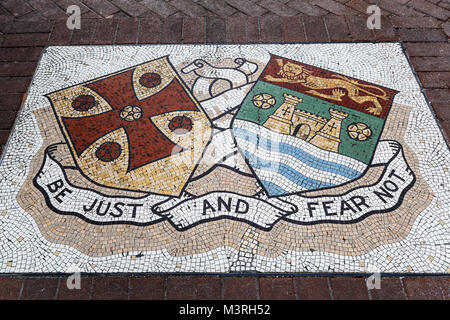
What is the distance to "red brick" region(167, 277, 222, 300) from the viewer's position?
2646 millimetres

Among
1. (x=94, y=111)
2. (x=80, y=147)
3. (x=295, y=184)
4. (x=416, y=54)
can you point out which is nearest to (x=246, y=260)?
(x=295, y=184)

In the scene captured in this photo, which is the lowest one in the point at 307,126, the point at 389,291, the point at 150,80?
the point at 389,291

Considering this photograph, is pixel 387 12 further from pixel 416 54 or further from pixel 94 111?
pixel 94 111

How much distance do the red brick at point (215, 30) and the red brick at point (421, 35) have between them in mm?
2146

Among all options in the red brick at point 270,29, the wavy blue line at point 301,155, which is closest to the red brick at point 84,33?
the red brick at point 270,29

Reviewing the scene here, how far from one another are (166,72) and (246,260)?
7.44 ft

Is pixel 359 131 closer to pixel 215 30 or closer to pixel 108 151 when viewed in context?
pixel 215 30

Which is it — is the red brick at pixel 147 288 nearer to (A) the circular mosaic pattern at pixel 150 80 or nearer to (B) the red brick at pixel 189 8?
(A) the circular mosaic pattern at pixel 150 80

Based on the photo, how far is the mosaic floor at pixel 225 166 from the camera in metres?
2.82

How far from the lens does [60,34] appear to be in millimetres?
4504

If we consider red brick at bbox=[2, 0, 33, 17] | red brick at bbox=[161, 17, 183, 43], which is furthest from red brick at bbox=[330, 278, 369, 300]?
red brick at bbox=[2, 0, 33, 17]

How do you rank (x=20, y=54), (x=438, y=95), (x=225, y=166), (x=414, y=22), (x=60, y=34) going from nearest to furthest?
(x=225, y=166), (x=438, y=95), (x=20, y=54), (x=60, y=34), (x=414, y=22)

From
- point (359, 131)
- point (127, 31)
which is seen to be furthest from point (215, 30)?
point (359, 131)

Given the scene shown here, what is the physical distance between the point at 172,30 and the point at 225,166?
2.18m
